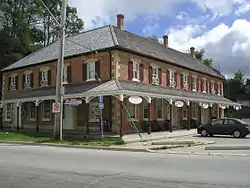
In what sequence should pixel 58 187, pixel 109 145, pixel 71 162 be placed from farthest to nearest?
pixel 109 145
pixel 71 162
pixel 58 187

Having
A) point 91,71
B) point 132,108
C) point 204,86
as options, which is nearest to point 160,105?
point 132,108

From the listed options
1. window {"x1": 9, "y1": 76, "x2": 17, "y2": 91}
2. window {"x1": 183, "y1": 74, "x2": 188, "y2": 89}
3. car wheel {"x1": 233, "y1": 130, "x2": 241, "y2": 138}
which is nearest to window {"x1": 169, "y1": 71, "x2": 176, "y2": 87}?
window {"x1": 183, "y1": 74, "x2": 188, "y2": 89}

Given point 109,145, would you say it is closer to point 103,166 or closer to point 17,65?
point 103,166

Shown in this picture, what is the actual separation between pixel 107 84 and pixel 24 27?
1292 inches

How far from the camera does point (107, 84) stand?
24547 mm

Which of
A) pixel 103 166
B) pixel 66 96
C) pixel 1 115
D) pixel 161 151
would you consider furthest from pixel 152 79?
pixel 103 166

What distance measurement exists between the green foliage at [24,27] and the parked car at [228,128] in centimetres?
3217

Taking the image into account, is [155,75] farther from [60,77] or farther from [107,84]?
[60,77]

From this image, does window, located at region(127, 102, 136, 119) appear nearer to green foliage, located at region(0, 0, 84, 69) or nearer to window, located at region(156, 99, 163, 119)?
window, located at region(156, 99, 163, 119)

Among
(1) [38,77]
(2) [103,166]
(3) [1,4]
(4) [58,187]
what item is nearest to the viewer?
(4) [58,187]

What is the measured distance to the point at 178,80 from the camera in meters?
34.4

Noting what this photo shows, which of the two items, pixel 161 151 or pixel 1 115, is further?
pixel 1 115

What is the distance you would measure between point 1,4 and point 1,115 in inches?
883

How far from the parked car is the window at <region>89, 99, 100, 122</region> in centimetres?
821
